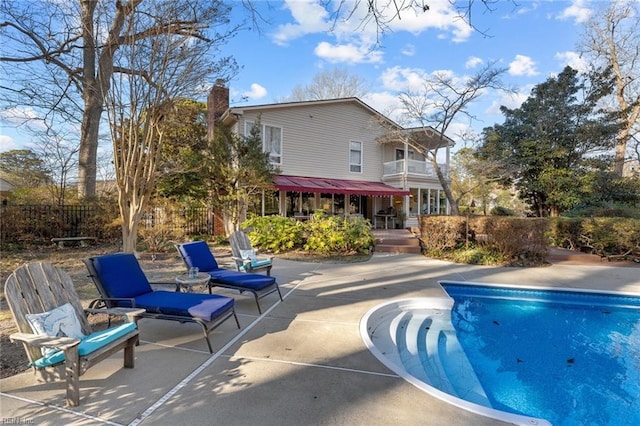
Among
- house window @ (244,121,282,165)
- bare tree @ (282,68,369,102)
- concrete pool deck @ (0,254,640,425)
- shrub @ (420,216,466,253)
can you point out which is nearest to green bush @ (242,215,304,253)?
shrub @ (420,216,466,253)

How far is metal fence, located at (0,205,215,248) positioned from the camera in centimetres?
1168

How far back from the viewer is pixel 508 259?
34.3ft

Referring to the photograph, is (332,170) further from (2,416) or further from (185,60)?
(2,416)

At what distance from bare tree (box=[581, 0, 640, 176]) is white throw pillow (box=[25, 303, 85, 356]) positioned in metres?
28.2

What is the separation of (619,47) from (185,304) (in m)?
30.3

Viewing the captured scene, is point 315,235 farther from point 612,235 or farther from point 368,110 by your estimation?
point 368,110

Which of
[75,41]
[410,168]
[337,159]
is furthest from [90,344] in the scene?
[410,168]

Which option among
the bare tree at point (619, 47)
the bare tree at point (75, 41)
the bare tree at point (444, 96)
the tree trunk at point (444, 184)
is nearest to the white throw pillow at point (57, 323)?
the bare tree at point (75, 41)

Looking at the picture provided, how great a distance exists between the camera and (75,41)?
9.01 meters

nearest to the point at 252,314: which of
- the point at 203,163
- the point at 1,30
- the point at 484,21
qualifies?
the point at 484,21

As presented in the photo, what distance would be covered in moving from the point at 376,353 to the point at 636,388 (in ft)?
10.9

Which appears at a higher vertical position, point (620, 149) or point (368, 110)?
point (368, 110)

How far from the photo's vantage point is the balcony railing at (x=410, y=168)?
22.1 m

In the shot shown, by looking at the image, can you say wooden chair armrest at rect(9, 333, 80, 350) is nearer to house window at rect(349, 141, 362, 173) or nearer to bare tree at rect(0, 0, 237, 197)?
bare tree at rect(0, 0, 237, 197)
